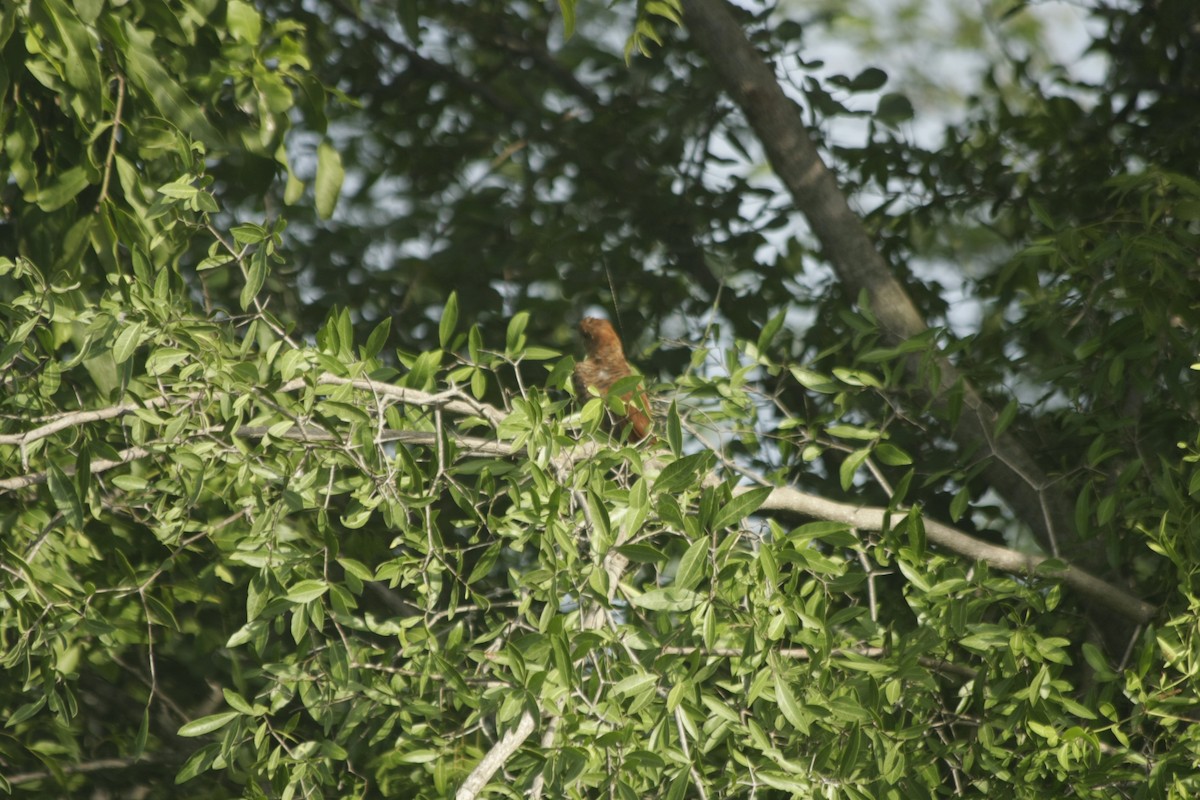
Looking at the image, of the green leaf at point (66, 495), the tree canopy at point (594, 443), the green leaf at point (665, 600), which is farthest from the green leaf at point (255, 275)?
the green leaf at point (665, 600)

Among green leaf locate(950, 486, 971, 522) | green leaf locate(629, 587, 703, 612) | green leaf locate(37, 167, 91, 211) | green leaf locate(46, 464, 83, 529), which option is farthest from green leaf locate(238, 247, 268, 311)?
green leaf locate(950, 486, 971, 522)

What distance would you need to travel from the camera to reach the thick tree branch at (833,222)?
3.00 meters

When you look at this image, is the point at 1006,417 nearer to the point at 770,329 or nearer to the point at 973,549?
the point at 973,549

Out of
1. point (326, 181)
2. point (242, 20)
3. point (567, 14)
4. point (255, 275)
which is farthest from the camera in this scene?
point (326, 181)

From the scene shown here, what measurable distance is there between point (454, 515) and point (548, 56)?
6.53ft

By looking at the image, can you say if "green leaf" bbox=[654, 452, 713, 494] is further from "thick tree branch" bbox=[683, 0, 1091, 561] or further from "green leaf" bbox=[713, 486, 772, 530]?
"thick tree branch" bbox=[683, 0, 1091, 561]

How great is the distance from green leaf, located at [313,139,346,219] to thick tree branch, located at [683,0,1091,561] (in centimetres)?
121

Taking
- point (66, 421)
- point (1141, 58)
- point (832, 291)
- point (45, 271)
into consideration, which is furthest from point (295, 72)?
point (1141, 58)

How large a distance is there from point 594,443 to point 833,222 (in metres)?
1.50

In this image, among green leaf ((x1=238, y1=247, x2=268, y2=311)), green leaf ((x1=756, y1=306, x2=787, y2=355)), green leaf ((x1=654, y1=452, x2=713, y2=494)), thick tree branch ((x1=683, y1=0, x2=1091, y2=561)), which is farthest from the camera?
thick tree branch ((x1=683, y1=0, x2=1091, y2=561))

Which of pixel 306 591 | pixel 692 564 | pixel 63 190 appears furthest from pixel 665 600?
pixel 63 190

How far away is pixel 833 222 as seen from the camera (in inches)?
133

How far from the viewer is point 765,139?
351 cm

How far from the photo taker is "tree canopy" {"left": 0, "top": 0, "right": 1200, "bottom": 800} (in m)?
2.04
